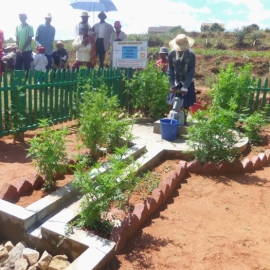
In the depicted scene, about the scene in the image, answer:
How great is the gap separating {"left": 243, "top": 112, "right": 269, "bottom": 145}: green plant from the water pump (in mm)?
1177

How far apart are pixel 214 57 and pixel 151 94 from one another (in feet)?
38.1

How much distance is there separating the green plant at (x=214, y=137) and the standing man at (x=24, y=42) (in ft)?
19.9

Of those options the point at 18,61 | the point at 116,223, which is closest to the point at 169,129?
the point at 116,223

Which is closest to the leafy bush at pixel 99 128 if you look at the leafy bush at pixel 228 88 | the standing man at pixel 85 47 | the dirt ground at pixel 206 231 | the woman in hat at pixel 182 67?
the dirt ground at pixel 206 231

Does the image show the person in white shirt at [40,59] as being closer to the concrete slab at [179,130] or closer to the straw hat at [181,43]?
the concrete slab at [179,130]

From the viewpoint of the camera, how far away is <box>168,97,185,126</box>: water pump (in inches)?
239

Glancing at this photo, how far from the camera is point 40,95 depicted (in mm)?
6277

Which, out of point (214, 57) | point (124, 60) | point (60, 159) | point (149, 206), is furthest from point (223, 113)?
point (214, 57)

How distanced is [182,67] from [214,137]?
1.73 m

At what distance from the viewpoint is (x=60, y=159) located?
3.72 metres

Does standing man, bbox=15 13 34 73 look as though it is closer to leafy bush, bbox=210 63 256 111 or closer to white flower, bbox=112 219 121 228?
leafy bush, bbox=210 63 256 111

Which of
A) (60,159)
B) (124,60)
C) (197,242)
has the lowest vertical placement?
(197,242)

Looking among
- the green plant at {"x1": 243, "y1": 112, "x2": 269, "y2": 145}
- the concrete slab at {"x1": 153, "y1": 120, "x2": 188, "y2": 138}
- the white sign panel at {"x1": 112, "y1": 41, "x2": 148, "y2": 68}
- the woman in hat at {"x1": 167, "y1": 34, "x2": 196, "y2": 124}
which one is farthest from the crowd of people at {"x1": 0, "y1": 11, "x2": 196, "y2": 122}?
the green plant at {"x1": 243, "y1": 112, "x2": 269, "y2": 145}

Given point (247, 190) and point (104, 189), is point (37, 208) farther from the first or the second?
point (247, 190)
